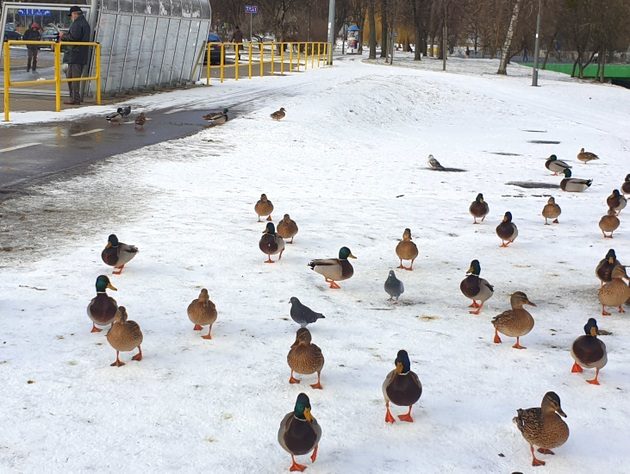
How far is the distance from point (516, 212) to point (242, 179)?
13.4ft

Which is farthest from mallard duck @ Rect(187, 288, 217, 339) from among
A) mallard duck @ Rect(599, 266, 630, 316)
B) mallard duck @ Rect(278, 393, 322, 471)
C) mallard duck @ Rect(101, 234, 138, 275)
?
mallard duck @ Rect(599, 266, 630, 316)

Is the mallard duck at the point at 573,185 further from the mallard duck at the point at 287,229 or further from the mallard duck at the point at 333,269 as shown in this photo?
the mallard duck at the point at 333,269

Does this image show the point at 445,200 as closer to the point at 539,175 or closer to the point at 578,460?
the point at 539,175

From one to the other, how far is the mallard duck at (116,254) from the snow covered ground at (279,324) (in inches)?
4.8

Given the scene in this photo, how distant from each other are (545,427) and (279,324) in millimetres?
2353

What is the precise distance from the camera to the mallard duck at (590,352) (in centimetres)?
500

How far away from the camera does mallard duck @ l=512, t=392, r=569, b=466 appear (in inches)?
159

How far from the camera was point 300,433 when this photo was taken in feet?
12.6

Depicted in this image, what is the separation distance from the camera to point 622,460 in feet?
13.6

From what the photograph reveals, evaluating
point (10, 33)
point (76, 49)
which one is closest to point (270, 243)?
point (76, 49)

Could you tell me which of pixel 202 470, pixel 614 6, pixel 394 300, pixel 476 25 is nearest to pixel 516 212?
pixel 394 300

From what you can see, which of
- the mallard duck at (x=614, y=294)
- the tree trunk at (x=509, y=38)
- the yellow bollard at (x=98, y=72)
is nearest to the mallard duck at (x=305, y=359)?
the mallard duck at (x=614, y=294)

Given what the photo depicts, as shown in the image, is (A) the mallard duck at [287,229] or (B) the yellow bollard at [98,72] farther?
(B) the yellow bollard at [98,72]

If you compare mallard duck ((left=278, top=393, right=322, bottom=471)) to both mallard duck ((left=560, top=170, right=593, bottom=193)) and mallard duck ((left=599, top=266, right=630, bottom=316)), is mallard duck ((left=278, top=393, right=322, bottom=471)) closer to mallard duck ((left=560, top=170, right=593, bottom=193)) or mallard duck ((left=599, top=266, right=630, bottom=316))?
mallard duck ((left=599, top=266, right=630, bottom=316))
